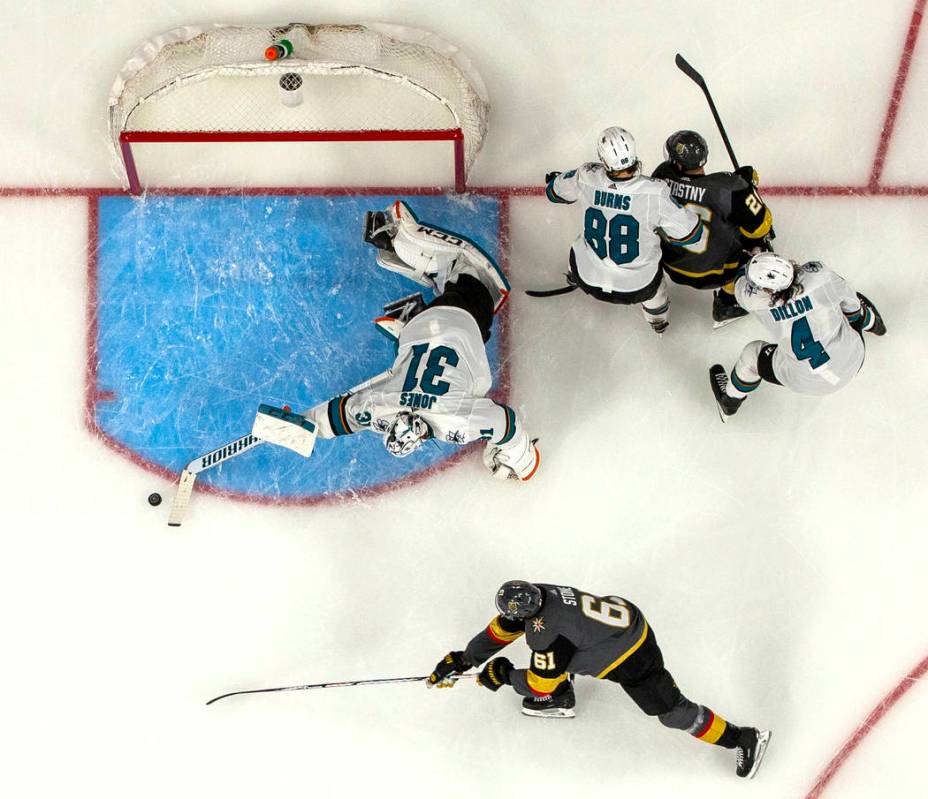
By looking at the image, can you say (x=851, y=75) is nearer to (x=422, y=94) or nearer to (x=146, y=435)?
(x=422, y=94)

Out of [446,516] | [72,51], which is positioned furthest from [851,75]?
[72,51]

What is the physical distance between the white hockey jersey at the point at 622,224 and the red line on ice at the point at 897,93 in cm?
132

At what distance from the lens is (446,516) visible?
5.81m

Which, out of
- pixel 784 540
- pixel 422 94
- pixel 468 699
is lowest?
pixel 468 699

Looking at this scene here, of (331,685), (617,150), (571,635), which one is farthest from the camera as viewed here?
(331,685)

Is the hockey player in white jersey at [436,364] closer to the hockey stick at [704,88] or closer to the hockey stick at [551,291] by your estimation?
the hockey stick at [551,291]

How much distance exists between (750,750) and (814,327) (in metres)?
1.97

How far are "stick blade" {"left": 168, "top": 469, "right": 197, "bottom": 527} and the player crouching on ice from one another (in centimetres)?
69

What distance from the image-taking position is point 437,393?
502 centimetres

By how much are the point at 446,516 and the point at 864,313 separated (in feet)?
6.85

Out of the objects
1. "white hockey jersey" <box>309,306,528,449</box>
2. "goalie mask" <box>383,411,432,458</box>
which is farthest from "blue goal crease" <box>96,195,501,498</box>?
"goalie mask" <box>383,411,432,458</box>

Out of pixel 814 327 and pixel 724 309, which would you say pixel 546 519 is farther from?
pixel 814 327

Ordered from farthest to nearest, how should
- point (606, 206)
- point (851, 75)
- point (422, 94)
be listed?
point (851, 75) < point (422, 94) < point (606, 206)

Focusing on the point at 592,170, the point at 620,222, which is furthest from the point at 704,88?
the point at 620,222
